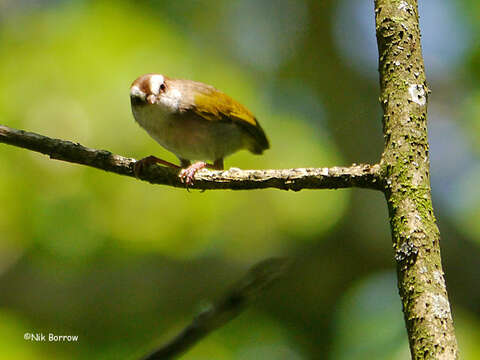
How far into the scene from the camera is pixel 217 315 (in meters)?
1.11

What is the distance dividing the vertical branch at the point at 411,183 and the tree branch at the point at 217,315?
23.8 inches

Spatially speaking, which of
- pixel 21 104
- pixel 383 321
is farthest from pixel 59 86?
pixel 383 321

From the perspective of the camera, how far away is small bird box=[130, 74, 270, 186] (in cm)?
416

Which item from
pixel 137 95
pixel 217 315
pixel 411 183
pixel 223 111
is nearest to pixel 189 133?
pixel 223 111

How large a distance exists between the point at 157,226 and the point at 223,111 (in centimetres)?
182

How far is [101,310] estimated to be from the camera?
18.9ft

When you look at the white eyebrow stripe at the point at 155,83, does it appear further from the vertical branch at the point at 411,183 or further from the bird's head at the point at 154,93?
the vertical branch at the point at 411,183

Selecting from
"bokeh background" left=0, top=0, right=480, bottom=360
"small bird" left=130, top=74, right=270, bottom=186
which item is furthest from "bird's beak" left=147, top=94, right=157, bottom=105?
"bokeh background" left=0, top=0, right=480, bottom=360

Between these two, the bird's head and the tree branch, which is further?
the bird's head

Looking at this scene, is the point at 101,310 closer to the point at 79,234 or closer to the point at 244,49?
the point at 79,234

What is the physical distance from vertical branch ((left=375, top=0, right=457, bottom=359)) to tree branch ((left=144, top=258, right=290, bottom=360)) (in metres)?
0.60

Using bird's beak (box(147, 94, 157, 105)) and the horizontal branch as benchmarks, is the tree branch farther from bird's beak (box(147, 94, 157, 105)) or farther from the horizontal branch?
bird's beak (box(147, 94, 157, 105))

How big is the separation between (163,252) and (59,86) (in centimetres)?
196

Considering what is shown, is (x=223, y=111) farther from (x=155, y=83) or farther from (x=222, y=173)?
(x=222, y=173)
